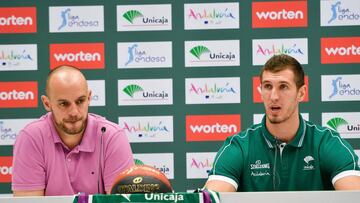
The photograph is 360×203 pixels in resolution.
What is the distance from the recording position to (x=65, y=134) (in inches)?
93.0

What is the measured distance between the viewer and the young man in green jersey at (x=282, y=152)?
6.81 ft

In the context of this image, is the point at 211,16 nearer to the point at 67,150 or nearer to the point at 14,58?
the point at 14,58

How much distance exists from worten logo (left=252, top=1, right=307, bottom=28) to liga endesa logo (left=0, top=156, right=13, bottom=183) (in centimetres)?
211

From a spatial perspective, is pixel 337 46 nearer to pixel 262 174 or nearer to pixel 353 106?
pixel 353 106

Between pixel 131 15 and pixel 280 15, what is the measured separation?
3.65 feet

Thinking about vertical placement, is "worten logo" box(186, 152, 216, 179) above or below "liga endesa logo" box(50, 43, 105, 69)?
below

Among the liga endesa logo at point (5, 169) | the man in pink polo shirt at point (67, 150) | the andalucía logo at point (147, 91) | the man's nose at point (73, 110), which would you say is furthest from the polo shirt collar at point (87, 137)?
the liga endesa logo at point (5, 169)

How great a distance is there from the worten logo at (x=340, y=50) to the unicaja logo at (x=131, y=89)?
1389 mm

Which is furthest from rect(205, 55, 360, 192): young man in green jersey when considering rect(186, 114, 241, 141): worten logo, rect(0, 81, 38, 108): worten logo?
rect(0, 81, 38, 108): worten logo

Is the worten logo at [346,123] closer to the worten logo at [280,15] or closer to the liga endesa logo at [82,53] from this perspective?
the worten logo at [280,15]

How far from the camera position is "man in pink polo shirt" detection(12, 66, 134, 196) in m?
2.27

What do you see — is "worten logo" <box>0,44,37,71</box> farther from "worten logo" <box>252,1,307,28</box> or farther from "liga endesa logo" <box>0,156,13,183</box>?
"worten logo" <box>252,1,307,28</box>

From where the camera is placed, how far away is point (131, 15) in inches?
149

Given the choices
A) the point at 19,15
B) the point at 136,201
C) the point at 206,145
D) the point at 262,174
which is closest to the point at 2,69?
the point at 19,15
